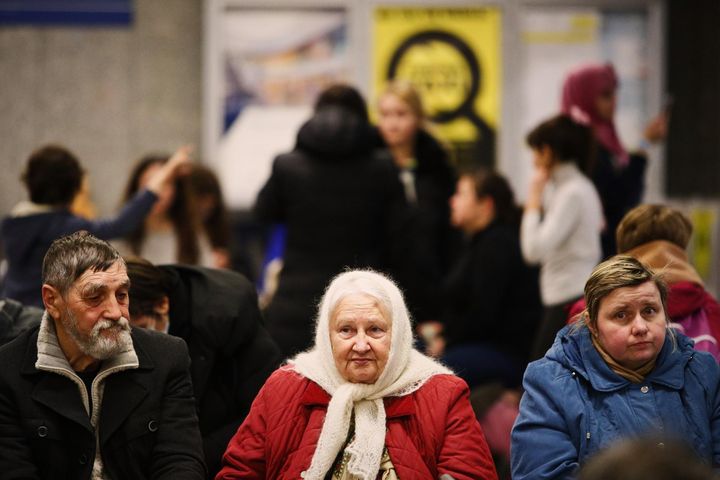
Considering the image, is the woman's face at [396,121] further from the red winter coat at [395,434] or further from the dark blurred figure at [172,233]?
the red winter coat at [395,434]

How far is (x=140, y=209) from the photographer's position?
17.4 feet

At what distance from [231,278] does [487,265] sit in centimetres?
221

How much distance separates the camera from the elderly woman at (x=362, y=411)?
330cm

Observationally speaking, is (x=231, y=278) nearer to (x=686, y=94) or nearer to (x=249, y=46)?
(x=249, y=46)

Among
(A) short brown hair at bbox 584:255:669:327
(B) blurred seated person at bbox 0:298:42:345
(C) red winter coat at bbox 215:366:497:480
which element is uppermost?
(A) short brown hair at bbox 584:255:669:327

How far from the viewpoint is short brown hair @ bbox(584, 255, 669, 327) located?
3.38 meters

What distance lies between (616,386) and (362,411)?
2.27 feet

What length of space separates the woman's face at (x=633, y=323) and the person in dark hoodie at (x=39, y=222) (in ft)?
7.92

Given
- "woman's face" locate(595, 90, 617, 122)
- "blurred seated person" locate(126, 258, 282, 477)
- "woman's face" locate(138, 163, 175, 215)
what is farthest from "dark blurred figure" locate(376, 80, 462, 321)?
"blurred seated person" locate(126, 258, 282, 477)

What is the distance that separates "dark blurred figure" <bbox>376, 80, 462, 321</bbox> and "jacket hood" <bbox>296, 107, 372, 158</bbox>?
0.67 metres

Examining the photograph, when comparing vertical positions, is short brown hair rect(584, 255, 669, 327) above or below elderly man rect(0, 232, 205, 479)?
above

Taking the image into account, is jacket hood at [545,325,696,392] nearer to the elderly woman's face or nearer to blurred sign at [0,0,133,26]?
the elderly woman's face

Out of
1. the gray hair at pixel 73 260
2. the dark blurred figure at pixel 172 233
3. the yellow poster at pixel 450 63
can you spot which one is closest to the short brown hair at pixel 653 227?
the gray hair at pixel 73 260

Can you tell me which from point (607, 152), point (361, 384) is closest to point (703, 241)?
point (607, 152)
